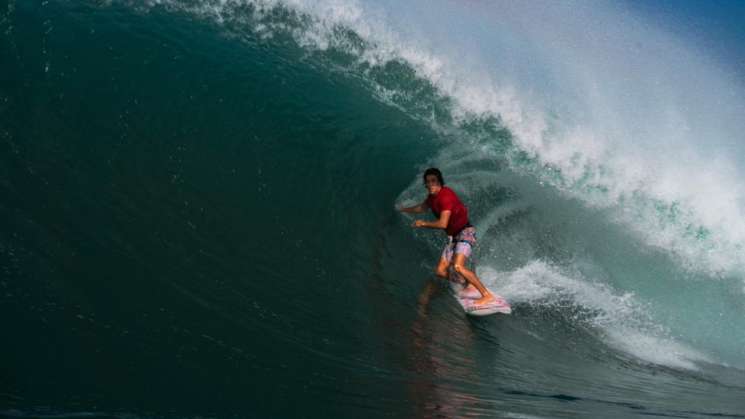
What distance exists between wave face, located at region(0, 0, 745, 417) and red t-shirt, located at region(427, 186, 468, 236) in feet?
2.42

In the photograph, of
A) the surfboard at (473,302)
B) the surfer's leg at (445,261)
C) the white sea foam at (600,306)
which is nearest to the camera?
the surfboard at (473,302)

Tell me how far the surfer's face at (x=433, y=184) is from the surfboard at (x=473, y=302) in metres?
1.21

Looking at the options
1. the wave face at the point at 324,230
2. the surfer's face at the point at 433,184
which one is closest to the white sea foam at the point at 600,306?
the wave face at the point at 324,230

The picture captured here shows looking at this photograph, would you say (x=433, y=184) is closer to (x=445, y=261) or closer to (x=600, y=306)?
(x=445, y=261)

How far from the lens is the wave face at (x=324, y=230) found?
15.6ft

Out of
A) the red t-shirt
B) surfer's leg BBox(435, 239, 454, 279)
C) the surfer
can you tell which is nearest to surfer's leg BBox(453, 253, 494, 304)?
the surfer

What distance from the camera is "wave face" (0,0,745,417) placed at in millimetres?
4766

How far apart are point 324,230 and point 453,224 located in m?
1.52

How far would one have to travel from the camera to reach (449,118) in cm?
1334

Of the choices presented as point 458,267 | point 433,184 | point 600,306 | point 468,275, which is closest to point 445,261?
point 458,267

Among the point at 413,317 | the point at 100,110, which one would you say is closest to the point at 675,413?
the point at 413,317

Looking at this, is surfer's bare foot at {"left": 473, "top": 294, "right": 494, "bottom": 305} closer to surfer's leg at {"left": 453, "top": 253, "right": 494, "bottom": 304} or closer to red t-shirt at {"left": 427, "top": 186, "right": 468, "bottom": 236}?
surfer's leg at {"left": 453, "top": 253, "right": 494, "bottom": 304}

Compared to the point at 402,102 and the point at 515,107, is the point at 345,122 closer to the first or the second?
the point at 402,102

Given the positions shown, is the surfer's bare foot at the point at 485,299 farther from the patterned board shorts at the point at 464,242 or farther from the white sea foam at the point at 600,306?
the white sea foam at the point at 600,306
